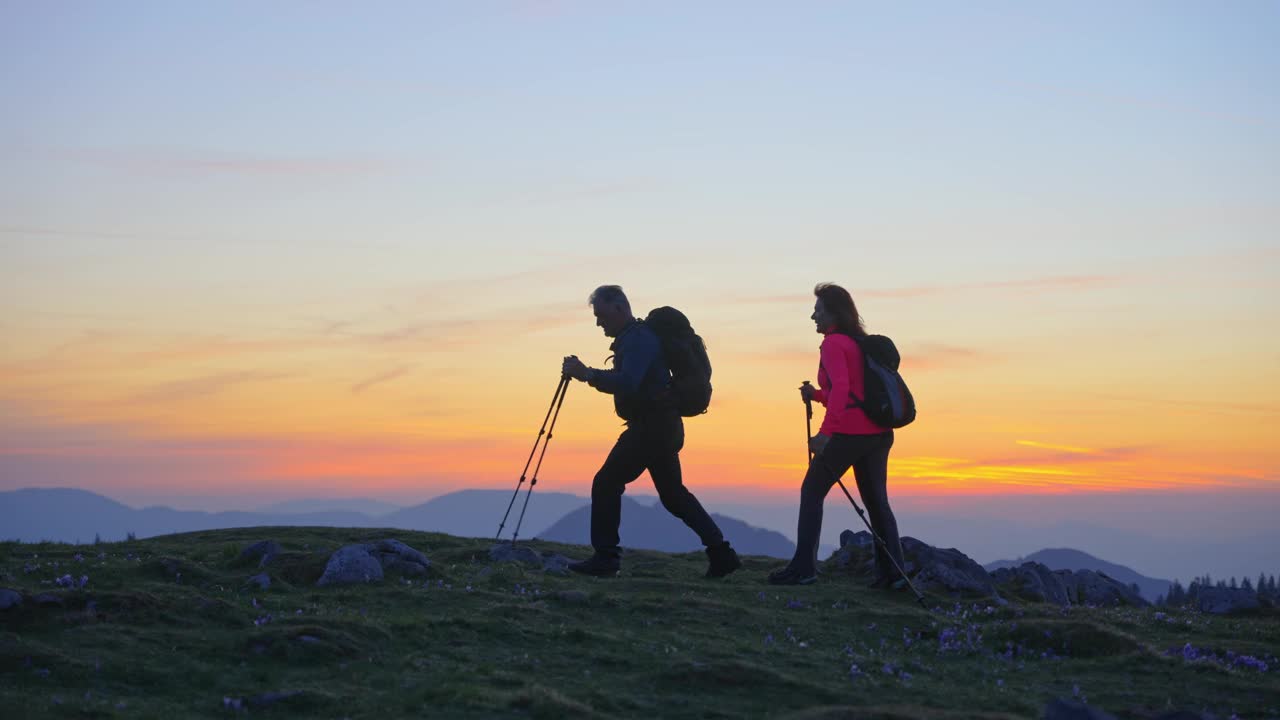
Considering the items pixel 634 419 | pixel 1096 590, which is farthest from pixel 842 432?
pixel 1096 590

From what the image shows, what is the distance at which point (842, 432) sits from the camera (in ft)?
53.8

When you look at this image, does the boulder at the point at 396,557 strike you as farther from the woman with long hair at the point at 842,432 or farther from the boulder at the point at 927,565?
the boulder at the point at 927,565

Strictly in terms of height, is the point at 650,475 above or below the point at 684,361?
below

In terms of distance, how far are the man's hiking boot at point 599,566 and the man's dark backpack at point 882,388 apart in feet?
15.5

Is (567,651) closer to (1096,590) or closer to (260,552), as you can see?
(260,552)

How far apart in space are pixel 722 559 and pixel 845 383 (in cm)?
386

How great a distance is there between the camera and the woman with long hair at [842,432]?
640 inches

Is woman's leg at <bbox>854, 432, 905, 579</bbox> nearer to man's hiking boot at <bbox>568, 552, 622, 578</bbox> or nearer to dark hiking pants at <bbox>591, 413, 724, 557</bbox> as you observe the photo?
dark hiking pants at <bbox>591, 413, 724, 557</bbox>

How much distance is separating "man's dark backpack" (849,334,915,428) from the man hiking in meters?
2.84

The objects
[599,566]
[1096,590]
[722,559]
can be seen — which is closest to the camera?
[599,566]

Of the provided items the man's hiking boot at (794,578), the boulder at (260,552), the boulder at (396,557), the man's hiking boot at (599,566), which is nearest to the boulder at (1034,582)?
the man's hiking boot at (794,578)

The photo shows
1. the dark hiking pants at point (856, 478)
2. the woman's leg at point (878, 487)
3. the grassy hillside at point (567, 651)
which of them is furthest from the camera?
the woman's leg at point (878, 487)

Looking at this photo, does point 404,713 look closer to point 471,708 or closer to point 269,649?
point 471,708

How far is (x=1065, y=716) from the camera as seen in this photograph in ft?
27.6
